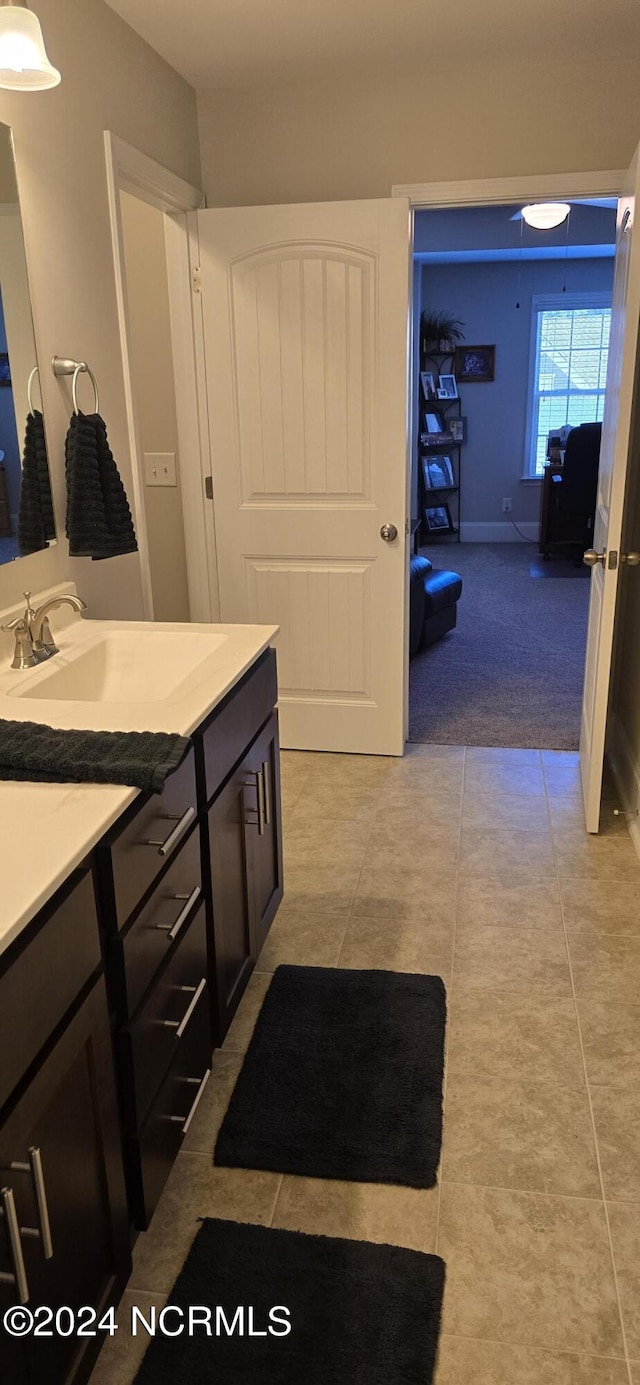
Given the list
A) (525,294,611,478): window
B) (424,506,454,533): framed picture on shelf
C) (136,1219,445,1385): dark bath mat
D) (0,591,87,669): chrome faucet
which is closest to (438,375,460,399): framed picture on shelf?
(525,294,611,478): window

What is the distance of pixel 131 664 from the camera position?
2.16m

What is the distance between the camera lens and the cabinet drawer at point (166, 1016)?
1.50m

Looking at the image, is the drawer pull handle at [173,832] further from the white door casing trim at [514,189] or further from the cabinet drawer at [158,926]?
the white door casing trim at [514,189]

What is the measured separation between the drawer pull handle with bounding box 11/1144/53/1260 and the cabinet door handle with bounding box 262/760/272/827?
48.2 inches

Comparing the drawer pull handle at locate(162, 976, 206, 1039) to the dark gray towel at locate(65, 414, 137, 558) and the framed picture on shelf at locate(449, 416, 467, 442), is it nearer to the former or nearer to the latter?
the dark gray towel at locate(65, 414, 137, 558)

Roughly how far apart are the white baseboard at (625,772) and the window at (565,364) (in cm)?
561

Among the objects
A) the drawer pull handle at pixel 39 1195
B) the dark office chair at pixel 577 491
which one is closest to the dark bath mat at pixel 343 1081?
the drawer pull handle at pixel 39 1195

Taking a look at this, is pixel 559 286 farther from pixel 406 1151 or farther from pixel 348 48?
pixel 406 1151

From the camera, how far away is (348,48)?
10.0 feet

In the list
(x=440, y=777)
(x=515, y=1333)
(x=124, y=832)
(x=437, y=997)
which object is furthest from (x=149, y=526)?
(x=515, y=1333)

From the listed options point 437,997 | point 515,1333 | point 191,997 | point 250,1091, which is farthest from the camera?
point 437,997

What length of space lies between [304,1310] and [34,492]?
5.67ft

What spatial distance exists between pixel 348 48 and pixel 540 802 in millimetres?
2519

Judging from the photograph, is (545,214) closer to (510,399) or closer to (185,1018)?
(510,399)
